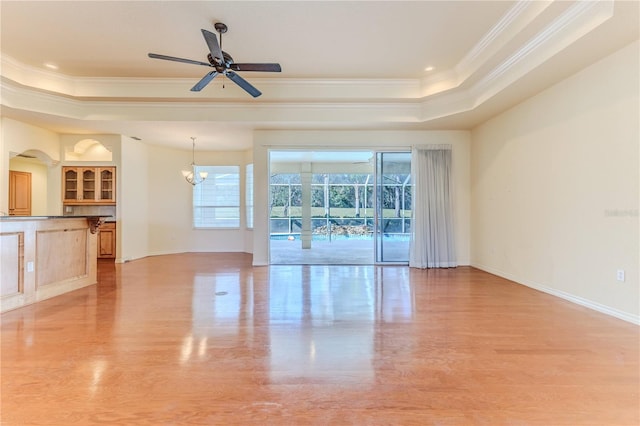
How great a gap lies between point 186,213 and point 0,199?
3.44m

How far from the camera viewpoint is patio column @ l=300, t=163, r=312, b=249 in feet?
28.1

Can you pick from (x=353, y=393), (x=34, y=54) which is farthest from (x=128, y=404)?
(x=34, y=54)

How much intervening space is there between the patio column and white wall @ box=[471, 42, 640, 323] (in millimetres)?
4745

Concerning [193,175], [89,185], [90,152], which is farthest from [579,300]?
[90,152]

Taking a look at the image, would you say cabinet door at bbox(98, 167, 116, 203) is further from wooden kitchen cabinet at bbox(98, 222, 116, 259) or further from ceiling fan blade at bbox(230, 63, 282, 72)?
ceiling fan blade at bbox(230, 63, 282, 72)

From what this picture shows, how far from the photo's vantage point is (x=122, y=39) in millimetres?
3787

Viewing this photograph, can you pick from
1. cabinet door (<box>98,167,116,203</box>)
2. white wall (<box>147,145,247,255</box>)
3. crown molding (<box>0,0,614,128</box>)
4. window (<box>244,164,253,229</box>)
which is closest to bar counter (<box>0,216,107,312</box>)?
crown molding (<box>0,0,614,128</box>)

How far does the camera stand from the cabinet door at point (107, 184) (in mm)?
6523

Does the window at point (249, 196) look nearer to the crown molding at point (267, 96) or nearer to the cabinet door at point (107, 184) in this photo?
the crown molding at point (267, 96)

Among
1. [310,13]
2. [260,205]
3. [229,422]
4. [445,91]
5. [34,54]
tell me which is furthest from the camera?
[260,205]

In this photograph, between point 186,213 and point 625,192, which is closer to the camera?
point 625,192

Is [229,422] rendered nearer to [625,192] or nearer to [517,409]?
[517,409]

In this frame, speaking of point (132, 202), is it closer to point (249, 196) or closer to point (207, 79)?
point (249, 196)

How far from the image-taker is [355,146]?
5961 mm
